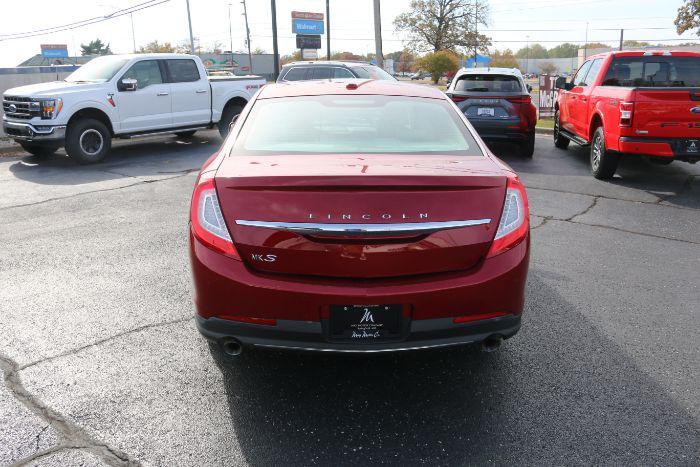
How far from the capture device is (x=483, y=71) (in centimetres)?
1166

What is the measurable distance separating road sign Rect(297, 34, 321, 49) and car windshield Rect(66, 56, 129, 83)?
47.5m

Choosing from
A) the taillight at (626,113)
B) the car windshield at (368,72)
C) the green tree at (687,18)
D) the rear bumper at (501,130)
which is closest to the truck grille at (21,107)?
the car windshield at (368,72)

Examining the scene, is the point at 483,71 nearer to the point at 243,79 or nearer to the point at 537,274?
the point at 243,79

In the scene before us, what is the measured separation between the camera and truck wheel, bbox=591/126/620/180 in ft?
30.0

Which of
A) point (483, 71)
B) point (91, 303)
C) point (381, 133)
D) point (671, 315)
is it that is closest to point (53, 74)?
point (483, 71)

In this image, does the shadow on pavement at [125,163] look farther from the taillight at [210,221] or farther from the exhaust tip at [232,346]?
the exhaust tip at [232,346]

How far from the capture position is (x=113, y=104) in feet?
38.4

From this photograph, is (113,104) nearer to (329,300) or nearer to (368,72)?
(368,72)

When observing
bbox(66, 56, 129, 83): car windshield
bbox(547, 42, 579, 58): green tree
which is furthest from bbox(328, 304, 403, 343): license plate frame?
bbox(547, 42, 579, 58): green tree

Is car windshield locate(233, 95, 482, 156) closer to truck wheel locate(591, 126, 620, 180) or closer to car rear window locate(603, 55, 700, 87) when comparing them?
truck wheel locate(591, 126, 620, 180)

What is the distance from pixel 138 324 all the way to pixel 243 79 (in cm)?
1124

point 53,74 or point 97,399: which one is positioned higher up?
point 53,74

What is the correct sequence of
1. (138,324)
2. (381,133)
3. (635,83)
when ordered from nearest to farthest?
(381,133), (138,324), (635,83)

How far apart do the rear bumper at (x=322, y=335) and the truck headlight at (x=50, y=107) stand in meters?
9.44
